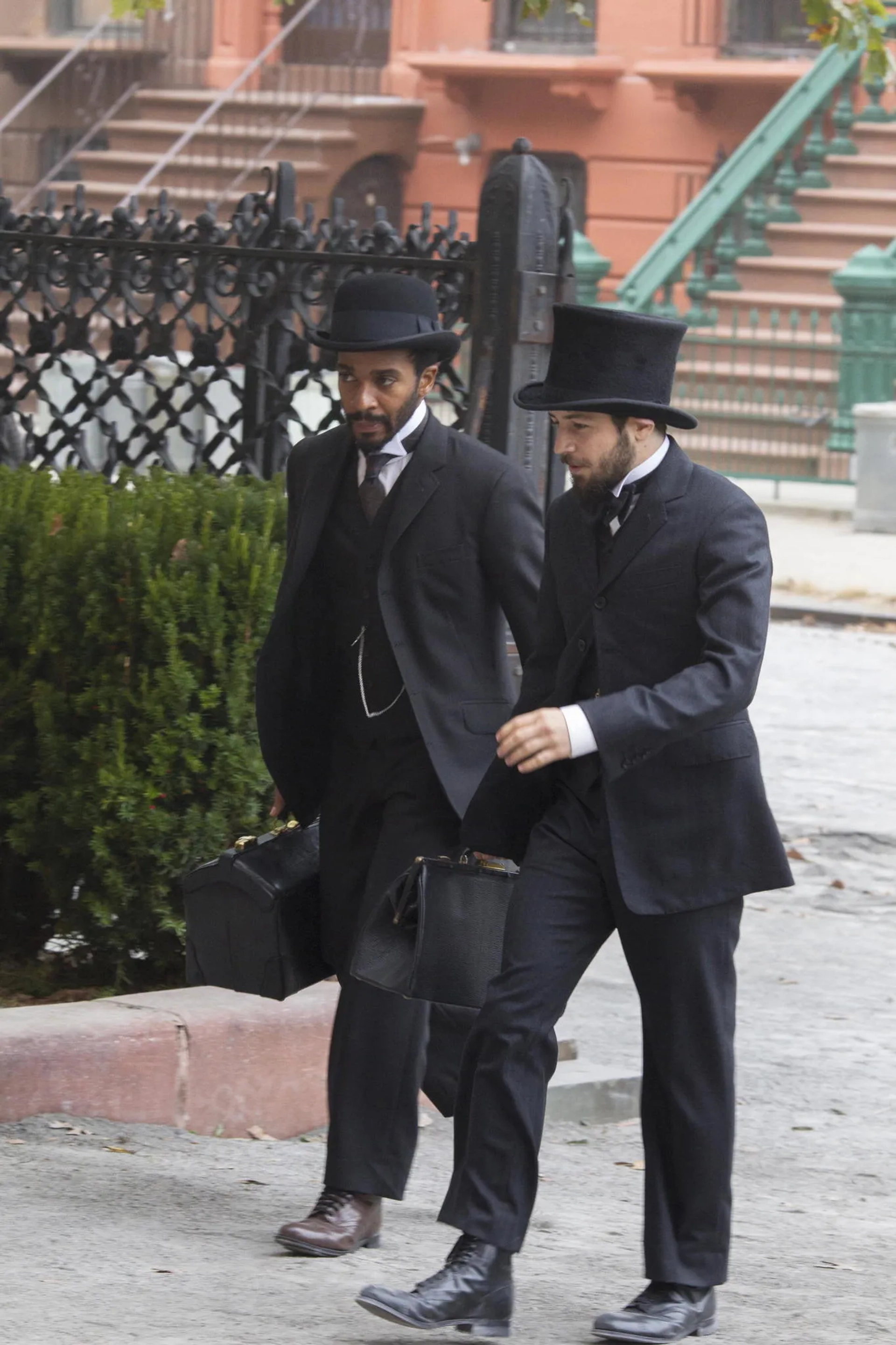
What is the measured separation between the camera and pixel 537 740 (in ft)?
12.8

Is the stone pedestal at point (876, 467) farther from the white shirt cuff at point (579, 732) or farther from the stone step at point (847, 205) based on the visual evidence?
the white shirt cuff at point (579, 732)

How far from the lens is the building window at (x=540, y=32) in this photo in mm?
25188

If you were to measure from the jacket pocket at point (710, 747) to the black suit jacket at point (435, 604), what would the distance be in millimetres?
570

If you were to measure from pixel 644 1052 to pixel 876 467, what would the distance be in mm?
14031

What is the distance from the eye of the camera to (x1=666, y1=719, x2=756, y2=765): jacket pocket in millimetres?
4109

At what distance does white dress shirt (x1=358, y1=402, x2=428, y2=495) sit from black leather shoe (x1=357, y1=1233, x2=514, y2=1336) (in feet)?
5.04

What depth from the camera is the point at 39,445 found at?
8.75 metres

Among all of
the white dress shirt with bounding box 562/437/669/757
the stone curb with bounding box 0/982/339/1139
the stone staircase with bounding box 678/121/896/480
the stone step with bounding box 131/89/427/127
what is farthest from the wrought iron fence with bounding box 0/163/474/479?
the stone step with bounding box 131/89/427/127

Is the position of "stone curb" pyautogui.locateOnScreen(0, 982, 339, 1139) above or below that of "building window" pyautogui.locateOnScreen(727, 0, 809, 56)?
below

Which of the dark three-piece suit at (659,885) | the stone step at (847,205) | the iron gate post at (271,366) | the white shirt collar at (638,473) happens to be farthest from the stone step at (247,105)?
the dark three-piece suit at (659,885)

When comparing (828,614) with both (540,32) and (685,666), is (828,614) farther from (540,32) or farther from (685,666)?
(540,32)

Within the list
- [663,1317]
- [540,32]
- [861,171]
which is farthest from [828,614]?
[540,32]

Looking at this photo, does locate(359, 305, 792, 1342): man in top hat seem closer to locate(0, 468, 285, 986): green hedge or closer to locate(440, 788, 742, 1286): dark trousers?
locate(440, 788, 742, 1286): dark trousers

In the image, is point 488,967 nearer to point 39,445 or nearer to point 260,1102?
point 260,1102
